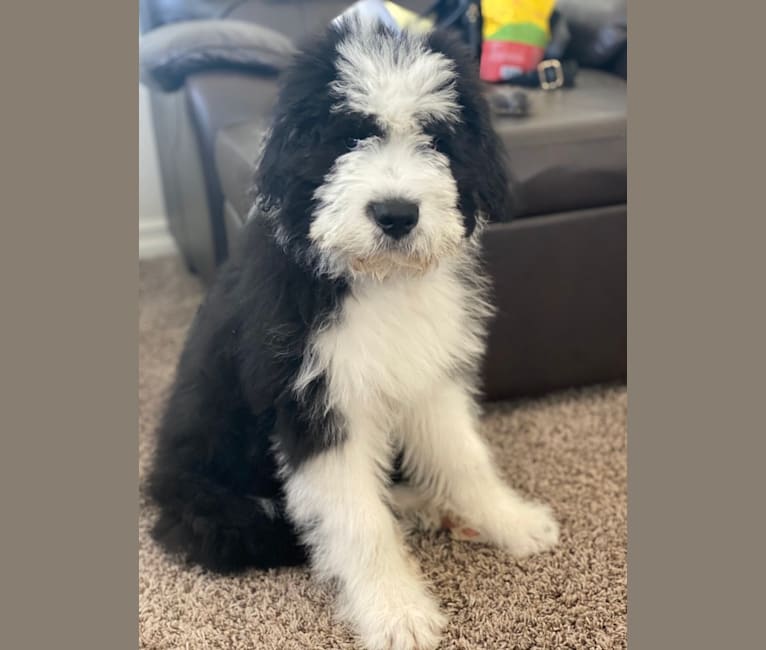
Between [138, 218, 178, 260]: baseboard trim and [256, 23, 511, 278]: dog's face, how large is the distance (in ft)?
8.63

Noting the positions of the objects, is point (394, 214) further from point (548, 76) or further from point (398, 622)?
point (548, 76)

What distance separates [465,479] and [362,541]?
1.21ft

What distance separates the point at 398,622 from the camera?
61.6 inches

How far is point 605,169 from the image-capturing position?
220 cm

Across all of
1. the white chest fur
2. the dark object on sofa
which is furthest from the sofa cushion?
the white chest fur

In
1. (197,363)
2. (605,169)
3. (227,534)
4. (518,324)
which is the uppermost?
(605,169)

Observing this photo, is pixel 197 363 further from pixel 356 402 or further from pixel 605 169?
pixel 605 169

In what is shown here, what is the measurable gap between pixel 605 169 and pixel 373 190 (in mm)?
1124

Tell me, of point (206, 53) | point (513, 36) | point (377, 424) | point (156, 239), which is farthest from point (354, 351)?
point (156, 239)

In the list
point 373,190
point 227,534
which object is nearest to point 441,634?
point 227,534

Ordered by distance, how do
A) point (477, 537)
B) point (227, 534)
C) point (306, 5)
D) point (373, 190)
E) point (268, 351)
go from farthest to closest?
point (306, 5)
point (477, 537)
point (227, 534)
point (268, 351)
point (373, 190)

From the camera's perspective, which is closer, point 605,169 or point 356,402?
point 356,402

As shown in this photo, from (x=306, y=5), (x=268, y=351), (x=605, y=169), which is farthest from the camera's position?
(x=306, y=5)

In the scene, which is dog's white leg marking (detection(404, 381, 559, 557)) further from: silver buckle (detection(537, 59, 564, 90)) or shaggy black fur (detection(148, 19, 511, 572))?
silver buckle (detection(537, 59, 564, 90))
